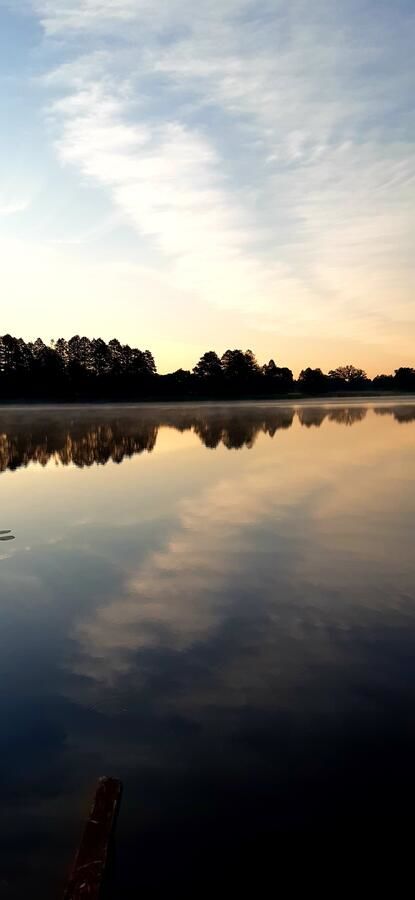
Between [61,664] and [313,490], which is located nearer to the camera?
[61,664]

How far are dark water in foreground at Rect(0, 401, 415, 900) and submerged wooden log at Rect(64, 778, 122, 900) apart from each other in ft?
0.95

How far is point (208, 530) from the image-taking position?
18.1 m

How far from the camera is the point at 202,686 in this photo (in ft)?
27.3

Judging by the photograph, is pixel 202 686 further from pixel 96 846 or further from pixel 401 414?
pixel 401 414

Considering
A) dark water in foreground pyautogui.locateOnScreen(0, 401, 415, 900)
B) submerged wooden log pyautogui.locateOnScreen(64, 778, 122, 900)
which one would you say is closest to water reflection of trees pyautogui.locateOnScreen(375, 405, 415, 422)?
dark water in foreground pyautogui.locateOnScreen(0, 401, 415, 900)

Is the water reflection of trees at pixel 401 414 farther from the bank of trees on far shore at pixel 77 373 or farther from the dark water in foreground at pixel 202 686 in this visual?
the bank of trees on far shore at pixel 77 373

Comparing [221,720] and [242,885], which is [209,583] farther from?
[242,885]

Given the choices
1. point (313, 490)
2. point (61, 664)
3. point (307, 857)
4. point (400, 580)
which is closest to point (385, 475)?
point (313, 490)

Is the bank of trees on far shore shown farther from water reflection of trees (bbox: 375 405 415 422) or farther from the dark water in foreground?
the dark water in foreground

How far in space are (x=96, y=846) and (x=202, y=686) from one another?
11.2 feet

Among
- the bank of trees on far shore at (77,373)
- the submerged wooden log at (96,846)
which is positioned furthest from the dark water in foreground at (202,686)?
the bank of trees on far shore at (77,373)

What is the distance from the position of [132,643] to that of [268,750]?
12.4 ft

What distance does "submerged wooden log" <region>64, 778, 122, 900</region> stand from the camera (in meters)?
4.62

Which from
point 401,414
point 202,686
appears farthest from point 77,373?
point 202,686
